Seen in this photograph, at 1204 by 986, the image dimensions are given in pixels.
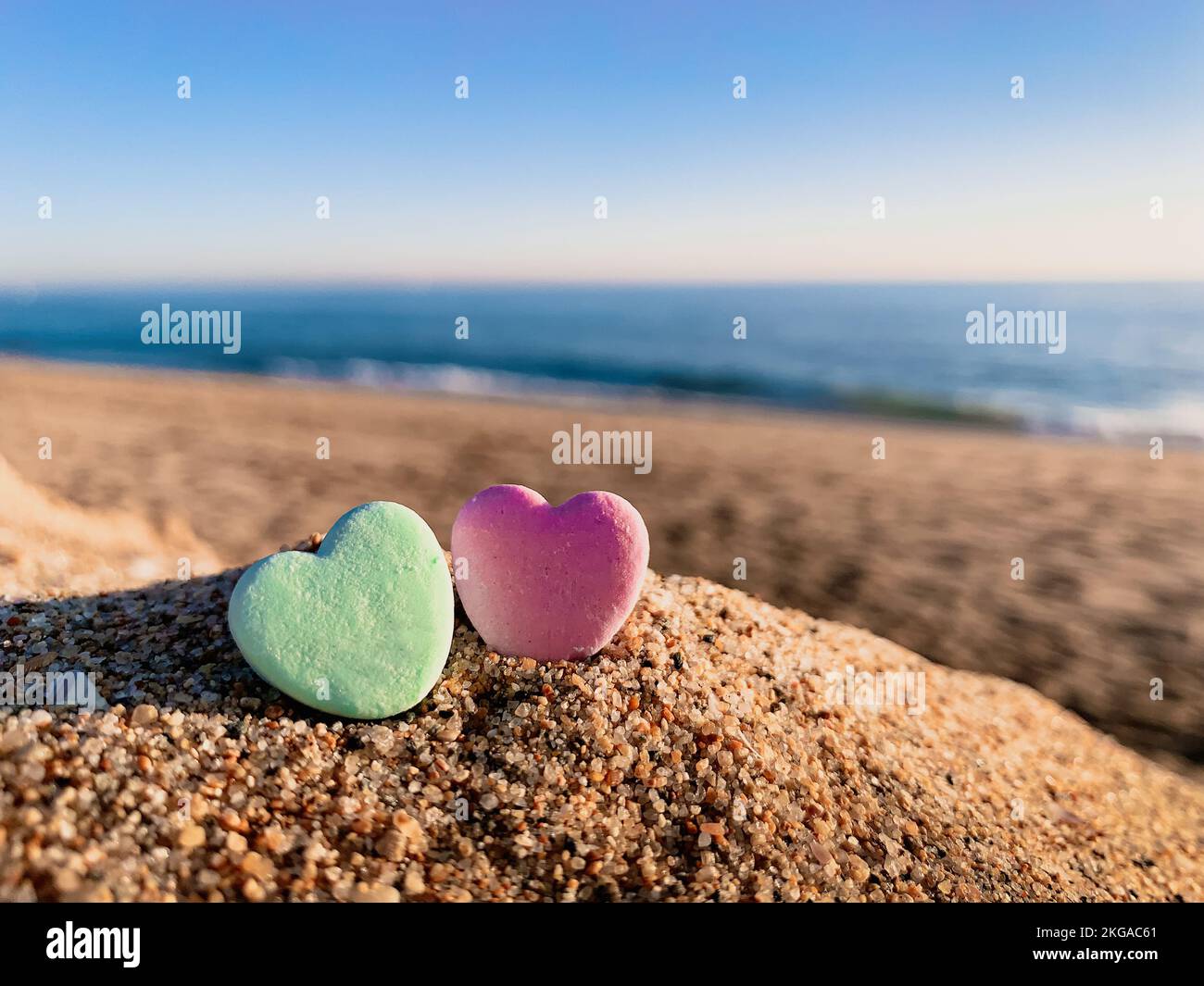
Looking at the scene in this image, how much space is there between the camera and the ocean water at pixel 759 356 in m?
17.2

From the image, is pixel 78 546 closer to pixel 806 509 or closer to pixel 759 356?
pixel 806 509

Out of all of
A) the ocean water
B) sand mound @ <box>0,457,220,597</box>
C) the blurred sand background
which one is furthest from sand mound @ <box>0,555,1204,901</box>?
the ocean water

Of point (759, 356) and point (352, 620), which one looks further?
point (759, 356)

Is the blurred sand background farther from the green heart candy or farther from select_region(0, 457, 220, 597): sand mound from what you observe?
the green heart candy

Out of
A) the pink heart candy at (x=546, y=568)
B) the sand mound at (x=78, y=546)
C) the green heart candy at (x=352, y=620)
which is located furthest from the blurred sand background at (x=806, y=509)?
the pink heart candy at (x=546, y=568)

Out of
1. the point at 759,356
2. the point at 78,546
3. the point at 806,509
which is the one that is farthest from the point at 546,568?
the point at 759,356

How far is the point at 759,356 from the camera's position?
25.5 m

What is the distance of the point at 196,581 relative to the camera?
3.46m

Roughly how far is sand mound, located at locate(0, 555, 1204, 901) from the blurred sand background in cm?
115

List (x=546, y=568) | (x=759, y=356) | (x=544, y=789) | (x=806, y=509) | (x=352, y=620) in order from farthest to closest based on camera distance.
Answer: (x=759, y=356)
(x=806, y=509)
(x=546, y=568)
(x=352, y=620)
(x=544, y=789)

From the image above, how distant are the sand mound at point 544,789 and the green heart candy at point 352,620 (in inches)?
4.1

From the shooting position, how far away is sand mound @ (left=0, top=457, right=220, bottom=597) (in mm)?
3561

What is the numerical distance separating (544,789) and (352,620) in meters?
0.77

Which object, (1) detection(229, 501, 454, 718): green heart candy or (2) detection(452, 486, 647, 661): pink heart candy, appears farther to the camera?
(2) detection(452, 486, 647, 661): pink heart candy
